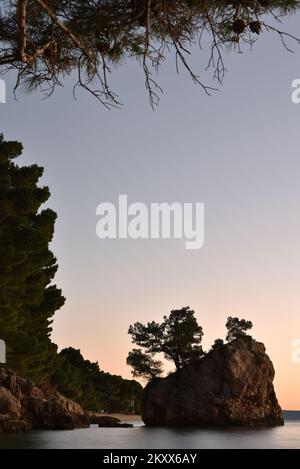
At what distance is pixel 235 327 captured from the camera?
69.4m

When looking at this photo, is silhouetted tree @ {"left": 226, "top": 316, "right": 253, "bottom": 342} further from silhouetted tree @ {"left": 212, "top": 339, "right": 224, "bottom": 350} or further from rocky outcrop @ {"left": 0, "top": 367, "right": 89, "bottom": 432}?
rocky outcrop @ {"left": 0, "top": 367, "right": 89, "bottom": 432}

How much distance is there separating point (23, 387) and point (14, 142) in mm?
12768

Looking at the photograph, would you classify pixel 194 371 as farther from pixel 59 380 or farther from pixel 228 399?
pixel 59 380

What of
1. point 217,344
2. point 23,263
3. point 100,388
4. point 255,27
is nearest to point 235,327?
point 217,344

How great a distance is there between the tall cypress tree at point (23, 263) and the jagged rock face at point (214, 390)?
23.4 m

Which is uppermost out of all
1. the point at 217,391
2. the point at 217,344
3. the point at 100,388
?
the point at 217,344

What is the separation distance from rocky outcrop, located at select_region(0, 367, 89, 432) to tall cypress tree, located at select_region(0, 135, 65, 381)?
113 cm

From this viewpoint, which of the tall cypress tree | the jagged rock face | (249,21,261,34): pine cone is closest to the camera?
(249,21,261,34): pine cone

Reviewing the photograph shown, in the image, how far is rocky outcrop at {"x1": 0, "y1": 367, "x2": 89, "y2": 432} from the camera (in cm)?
3262

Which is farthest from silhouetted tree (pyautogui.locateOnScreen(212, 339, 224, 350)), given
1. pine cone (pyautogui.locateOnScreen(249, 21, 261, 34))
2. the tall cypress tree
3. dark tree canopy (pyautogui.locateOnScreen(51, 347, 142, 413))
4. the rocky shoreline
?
pine cone (pyautogui.locateOnScreen(249, 21, 261, 34))

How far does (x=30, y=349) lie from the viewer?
112 feet

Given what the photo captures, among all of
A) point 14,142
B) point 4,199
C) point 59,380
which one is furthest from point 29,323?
point 59,380

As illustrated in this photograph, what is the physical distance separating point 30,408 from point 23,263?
9426mm

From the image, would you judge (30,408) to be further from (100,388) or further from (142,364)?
(100,388)
